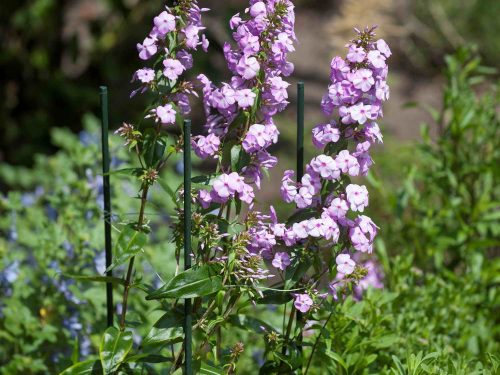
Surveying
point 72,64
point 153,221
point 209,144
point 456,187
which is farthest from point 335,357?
point 72,64

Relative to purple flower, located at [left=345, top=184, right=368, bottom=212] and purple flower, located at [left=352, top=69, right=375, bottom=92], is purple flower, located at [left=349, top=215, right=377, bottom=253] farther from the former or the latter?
purple flower, located at [left=352, top=69, right=375, bottom=92]

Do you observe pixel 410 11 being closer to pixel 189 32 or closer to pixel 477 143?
pixel 477 143

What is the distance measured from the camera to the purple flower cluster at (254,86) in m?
1.80

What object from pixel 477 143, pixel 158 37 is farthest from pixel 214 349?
pixel 477 143

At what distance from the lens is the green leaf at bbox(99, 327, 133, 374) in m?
1.91

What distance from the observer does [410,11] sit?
23.1 feet

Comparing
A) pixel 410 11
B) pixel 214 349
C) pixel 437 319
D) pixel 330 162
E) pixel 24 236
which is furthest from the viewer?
pixel 410 11

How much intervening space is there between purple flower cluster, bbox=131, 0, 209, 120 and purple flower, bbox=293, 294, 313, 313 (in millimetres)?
466

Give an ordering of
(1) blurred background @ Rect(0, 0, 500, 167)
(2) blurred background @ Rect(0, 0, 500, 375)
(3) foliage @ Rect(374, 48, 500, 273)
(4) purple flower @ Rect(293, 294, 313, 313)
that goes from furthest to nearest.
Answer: (1) blurred background @ Rect(0, 0, 500, 167) < (3) foliage @ Rect(374, 48, 500, 273) < (2) blurred background @ Rect(0, 0, 500, 375) < (4) purple flower @ Rect(293, 294, 313, 313)

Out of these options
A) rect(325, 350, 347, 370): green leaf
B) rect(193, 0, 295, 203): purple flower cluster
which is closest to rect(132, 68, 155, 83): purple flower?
rect(193, 0, 295, 203): purple flower cluster

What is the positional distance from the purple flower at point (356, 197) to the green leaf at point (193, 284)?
12.6 inches

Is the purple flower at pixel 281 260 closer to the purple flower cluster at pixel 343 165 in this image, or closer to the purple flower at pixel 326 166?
the purple flower cluster at pixel 343 165

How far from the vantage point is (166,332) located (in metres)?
1.92

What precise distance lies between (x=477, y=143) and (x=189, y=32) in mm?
1589
